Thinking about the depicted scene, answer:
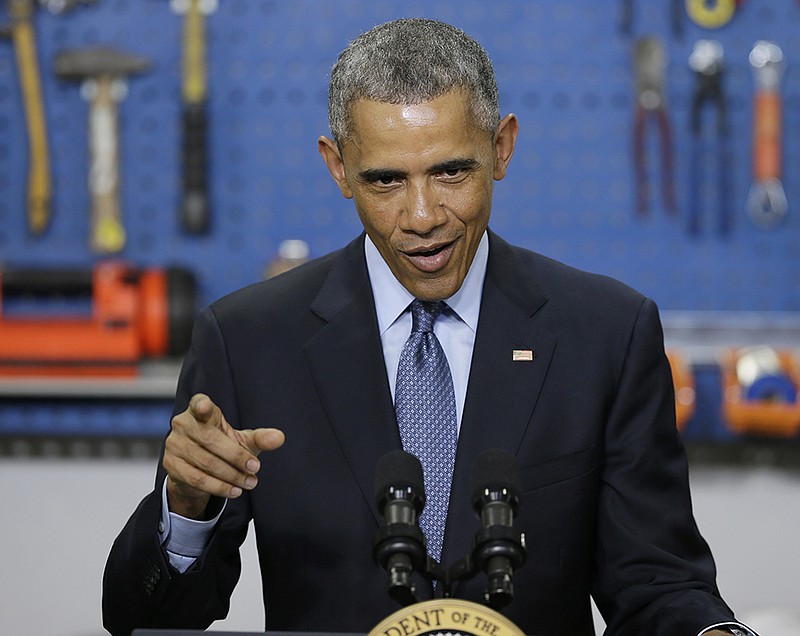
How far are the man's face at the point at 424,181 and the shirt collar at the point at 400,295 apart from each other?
0.26ft

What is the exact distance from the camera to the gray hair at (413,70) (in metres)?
1.34

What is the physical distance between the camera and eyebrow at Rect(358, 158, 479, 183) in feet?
4.41

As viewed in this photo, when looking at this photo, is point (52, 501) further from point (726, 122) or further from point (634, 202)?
point (726, 122)

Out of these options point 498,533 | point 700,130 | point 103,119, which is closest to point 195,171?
point 103,119

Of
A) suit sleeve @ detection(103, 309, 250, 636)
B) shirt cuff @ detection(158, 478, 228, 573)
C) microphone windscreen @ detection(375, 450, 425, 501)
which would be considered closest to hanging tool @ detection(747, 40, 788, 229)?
suit sleeve @ detection(103, 309, 250, 636)

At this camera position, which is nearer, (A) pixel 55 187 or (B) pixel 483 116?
(B) pixel 483 116

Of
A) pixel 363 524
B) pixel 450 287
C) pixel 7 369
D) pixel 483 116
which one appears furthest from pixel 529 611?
pixel 7 369

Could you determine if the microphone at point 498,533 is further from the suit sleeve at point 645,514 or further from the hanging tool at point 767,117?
the hanging tool at point 767,117

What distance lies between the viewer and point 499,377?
4.83 ft

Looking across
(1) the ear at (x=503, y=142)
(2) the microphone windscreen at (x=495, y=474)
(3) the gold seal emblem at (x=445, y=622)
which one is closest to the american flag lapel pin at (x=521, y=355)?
(1) the ear at (x=503, y=142)

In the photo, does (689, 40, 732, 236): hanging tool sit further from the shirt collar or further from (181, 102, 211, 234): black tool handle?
the shirt collar

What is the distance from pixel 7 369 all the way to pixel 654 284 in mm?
1418

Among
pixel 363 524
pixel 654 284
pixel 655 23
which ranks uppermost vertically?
pixel 655 23

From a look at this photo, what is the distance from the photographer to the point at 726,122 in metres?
2.63
